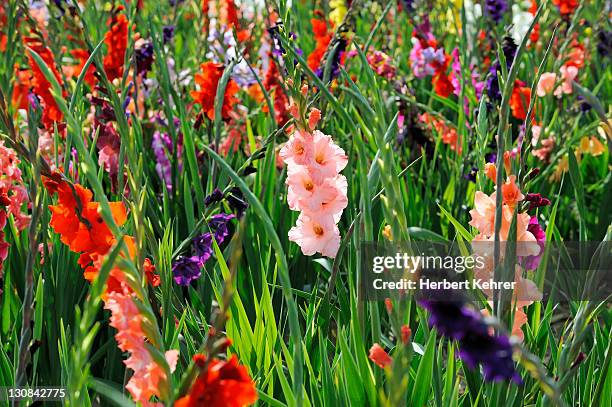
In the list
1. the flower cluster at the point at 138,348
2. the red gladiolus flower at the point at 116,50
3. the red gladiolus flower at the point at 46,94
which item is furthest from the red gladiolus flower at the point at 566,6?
the flower cluster at the point at 138,348

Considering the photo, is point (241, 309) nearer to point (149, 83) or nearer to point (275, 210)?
point (275, 210)

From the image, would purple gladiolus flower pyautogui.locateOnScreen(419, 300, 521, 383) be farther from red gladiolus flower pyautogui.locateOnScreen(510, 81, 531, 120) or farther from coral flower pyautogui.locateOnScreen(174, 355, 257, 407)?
red gladiolus flower pyautogui.locateOnScreen(510, 81, 531, 120)

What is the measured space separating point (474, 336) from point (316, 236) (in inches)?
25.8

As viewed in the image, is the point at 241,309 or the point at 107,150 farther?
the point at 107,150

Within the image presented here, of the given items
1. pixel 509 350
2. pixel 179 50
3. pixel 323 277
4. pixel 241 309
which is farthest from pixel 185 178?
pixel 179 50

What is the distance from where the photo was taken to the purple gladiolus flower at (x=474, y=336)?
1.94 ft

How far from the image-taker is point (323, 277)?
2.15 m

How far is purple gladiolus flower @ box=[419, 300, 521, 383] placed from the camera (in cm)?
59

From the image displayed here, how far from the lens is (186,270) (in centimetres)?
158

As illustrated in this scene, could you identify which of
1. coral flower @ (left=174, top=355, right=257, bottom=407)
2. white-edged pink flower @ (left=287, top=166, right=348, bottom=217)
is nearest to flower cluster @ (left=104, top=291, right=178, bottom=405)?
coral flower @ (left=174, top=355, right=257, bottom=407)

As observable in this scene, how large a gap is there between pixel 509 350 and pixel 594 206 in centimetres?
243

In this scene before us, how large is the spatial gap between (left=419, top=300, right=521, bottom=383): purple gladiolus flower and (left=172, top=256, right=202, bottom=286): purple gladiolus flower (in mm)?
1003

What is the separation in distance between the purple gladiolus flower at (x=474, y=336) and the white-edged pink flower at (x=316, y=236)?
2.03 ft

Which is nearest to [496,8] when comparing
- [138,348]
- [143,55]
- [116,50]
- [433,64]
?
[433,64]
